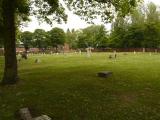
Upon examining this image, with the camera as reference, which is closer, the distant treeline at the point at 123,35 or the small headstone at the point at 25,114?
the small headstone at the point at 25,114

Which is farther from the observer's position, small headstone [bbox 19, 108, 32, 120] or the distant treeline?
the distant treeline

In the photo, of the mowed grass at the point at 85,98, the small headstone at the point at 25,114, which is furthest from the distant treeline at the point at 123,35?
the small headstone at the point at 25,114

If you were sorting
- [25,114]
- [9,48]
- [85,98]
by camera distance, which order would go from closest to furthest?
[25,114] → [85,98] → [9,48]

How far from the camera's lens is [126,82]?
2017 centimetres

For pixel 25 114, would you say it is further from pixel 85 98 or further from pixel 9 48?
pixel 9 48

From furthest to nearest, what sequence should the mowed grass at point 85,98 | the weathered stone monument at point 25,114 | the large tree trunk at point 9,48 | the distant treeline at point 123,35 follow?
the distant treeline at point 123,35, the large tree trunk at point 9,48, the mowed grass at point 85,98, the weathered stone monument at point 25,114

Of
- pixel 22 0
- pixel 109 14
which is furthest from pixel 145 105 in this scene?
pixel 22 0

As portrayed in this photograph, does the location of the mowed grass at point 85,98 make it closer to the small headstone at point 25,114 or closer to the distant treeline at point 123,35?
the small headstone at point 25,114

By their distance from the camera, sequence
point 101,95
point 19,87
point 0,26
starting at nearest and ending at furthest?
point 101,95 < point 19,87 < point 0,26

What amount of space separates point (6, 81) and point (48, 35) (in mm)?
117772

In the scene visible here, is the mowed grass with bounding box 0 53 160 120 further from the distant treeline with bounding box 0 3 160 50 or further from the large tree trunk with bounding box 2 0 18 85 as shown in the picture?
the distant treeline with bounding box 0 3 160 50

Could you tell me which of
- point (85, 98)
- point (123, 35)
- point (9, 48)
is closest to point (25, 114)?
point (85, 98)

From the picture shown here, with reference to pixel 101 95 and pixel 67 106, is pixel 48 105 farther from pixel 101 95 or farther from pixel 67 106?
pixel 101 95

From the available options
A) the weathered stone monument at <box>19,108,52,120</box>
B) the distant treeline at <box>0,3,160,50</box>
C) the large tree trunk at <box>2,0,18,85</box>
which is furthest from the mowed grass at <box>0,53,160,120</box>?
the distant treeline at <box>0,3,160,50</box>
